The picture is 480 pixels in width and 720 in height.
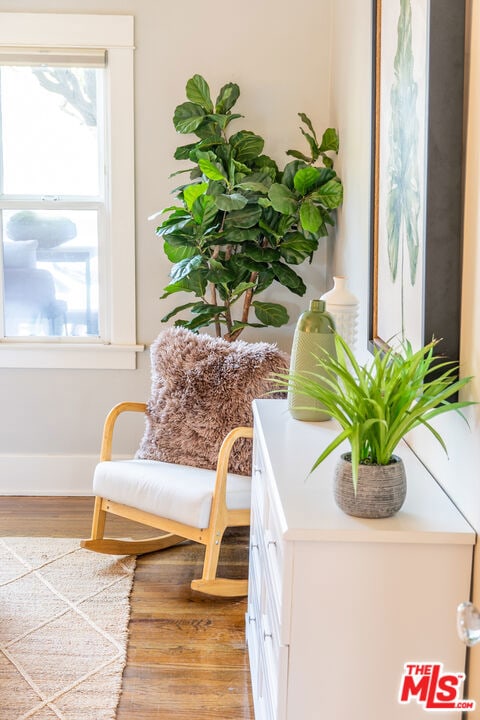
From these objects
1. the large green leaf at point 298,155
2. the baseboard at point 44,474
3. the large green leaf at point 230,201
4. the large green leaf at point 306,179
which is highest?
the large green leaf at point 298,155

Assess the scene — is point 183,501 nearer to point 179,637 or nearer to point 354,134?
point 179,637

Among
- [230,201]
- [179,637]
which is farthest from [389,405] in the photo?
[230,201]

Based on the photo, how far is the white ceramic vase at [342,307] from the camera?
8.65 feet

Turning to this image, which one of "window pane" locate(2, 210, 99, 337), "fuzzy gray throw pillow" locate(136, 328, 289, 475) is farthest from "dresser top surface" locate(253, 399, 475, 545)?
"window pane" locate(2, 210, 99, 337)

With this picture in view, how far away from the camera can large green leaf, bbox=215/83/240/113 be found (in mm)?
3781

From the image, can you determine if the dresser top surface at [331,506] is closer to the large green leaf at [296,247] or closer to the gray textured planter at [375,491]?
the gray textured planter at [375,491]

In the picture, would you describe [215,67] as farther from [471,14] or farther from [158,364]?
[471,14]

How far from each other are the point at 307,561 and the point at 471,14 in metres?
1.07

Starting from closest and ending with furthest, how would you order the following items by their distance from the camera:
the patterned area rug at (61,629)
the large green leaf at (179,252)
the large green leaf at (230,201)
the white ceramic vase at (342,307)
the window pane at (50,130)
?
the patterned area rug at (61,629) → the white ceramic vase at (342,307) → the large green leaf at (230,201) → the large green leaf at (179,252) → the window pane at (50,130)

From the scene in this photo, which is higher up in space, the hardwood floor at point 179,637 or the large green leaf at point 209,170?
the large green leaf at point 209,170

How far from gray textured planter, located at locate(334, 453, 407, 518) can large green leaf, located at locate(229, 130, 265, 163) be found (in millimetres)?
2388

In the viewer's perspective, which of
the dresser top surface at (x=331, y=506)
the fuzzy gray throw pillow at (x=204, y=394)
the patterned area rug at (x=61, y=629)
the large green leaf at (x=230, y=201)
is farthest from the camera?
the large green leaf at (x=230, y=201)

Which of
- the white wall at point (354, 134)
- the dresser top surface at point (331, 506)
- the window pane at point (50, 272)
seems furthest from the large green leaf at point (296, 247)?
the dresser top surface at point (331, 506)

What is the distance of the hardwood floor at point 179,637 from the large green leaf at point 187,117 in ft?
5.67
